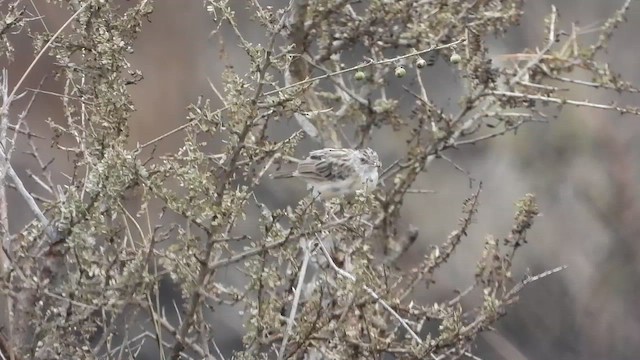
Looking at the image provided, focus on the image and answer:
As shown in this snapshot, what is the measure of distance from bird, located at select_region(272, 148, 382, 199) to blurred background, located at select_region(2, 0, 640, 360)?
3.52 ft

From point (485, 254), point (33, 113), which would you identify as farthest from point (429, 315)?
point (33, 113)

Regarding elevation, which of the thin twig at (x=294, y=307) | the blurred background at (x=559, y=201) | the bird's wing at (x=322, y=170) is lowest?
the thin twig at (x=294, y=307)

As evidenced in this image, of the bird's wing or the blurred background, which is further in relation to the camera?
the blurred background

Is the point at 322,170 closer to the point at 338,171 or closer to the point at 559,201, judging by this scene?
the point at 338,171

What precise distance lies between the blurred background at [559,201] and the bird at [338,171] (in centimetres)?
107

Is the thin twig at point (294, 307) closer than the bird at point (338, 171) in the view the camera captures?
Yes

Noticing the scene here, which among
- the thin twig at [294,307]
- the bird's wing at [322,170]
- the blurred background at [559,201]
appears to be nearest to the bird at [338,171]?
the bird's wing at [322,170]

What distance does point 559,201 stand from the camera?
348cm

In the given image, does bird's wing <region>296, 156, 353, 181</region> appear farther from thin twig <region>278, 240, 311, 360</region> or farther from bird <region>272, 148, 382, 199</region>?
thin twig <region>278, 240, 311, 360</region>

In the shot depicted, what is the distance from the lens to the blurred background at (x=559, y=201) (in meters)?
3.21

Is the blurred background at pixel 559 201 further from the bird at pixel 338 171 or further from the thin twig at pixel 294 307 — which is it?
the thin twig at pixel 294 307

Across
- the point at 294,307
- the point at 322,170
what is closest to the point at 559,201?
the point at 322,170

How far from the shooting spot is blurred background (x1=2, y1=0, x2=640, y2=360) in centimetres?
321

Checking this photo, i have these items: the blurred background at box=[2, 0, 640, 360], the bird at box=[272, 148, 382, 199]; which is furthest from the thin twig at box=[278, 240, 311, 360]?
the blurred background at box=[2, 0, 640, 360]
